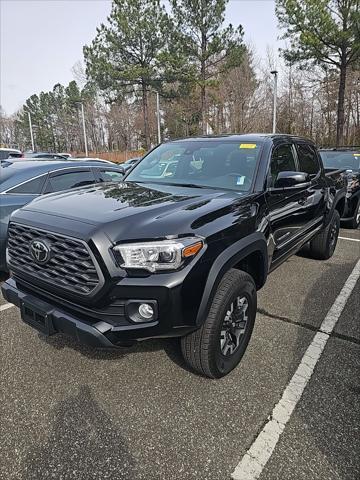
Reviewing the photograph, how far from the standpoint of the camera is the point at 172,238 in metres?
2.10

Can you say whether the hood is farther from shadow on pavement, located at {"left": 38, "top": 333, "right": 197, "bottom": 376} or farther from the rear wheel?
the rear wheel

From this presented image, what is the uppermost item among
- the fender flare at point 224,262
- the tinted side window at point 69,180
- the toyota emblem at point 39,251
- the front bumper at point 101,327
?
the tinted side window at point 69,180

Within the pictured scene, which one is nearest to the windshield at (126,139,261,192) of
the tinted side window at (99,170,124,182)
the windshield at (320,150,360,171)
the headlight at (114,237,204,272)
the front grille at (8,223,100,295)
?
the headlight at (114,237,204,272)

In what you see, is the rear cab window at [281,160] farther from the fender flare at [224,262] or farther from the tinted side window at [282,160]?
the fender flare at [224,262]

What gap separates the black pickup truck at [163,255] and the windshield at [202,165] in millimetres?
16

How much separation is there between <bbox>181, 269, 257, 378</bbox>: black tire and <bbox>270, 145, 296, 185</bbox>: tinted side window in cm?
119

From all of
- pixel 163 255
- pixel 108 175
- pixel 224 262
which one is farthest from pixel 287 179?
pixel 108 175

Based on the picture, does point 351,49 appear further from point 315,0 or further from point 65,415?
point 65,415

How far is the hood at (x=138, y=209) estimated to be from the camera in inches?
83.7

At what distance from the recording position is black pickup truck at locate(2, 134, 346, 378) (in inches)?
81.4

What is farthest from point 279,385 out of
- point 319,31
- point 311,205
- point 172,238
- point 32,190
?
point 319,31

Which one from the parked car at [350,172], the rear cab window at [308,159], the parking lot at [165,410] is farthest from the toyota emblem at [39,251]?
the parked car at [350,172]

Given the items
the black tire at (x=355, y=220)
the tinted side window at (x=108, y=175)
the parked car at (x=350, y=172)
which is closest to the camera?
the tinted side window at (x=108, y=175)

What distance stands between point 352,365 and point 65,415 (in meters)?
2.21
